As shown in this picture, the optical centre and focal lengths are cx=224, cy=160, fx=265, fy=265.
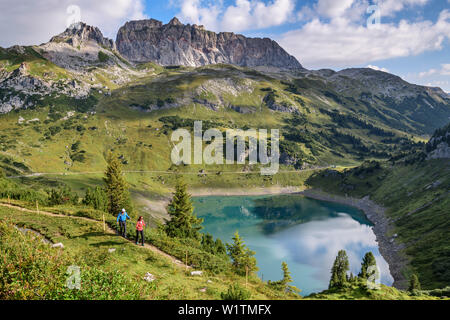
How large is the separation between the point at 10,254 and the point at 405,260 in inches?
5446

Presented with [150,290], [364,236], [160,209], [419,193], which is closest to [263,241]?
[364,236]

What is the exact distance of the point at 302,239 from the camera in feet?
465

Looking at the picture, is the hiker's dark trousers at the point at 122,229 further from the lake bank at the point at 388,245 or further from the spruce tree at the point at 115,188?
the lake bank at the point at 388,245

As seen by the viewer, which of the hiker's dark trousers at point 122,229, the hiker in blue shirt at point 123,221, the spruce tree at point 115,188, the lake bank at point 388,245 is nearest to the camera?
the hiker in blue shirt at point 123,221

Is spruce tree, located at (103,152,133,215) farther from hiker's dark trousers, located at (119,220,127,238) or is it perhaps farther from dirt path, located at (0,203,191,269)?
hiker's dark trousers, located at (119,220,127,238)

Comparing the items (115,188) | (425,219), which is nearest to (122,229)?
(115,188)

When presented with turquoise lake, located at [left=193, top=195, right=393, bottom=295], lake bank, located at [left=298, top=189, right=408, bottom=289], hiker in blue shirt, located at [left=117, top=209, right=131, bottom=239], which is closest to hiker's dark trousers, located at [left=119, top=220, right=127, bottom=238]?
hiker in blue shirt, located at [left=117, top=209, right=131, bottom=239]

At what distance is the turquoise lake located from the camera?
102m

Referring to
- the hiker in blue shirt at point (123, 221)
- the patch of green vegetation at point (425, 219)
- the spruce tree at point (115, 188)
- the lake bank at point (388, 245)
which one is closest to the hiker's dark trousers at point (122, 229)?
the hiker in blue shirt at point (123, 221)

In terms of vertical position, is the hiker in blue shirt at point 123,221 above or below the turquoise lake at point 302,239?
above

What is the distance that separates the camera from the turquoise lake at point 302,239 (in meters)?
102

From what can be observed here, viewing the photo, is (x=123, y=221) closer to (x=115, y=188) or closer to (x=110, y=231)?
(x=110, y=231)

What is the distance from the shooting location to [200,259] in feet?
92.2
